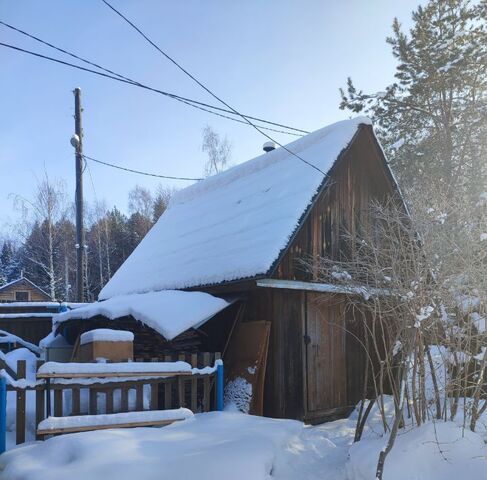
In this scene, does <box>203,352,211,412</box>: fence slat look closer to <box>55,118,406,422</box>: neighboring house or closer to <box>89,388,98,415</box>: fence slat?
<box>55,118,406,422</box>: neighboring house

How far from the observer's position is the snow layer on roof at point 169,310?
7602 mm

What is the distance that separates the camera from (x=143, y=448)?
445 cm

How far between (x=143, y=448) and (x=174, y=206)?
11481mm

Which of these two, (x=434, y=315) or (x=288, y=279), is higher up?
(x=288, y=279)

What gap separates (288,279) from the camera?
8336 mm

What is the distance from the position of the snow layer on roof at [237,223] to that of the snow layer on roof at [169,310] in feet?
1.37

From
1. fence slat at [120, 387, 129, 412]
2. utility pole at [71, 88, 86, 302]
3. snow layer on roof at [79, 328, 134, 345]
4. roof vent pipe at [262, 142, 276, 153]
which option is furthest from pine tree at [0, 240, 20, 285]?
fence slat at [120, 387, 129, 412]

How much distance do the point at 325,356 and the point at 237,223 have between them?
317 cm

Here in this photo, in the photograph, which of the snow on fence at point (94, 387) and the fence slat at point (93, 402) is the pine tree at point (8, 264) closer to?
the snow on fence at point (94, 387)

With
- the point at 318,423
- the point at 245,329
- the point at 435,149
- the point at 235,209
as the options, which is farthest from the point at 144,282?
the point at 435,149

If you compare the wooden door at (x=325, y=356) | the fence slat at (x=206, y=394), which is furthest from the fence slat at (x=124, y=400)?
the wooden door at (x=325, y=356)

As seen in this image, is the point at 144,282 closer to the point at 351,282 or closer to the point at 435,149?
the point at 351,282

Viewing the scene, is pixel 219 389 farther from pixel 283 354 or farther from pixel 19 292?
pixel 19 292

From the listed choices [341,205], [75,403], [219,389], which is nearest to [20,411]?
[75,403]
